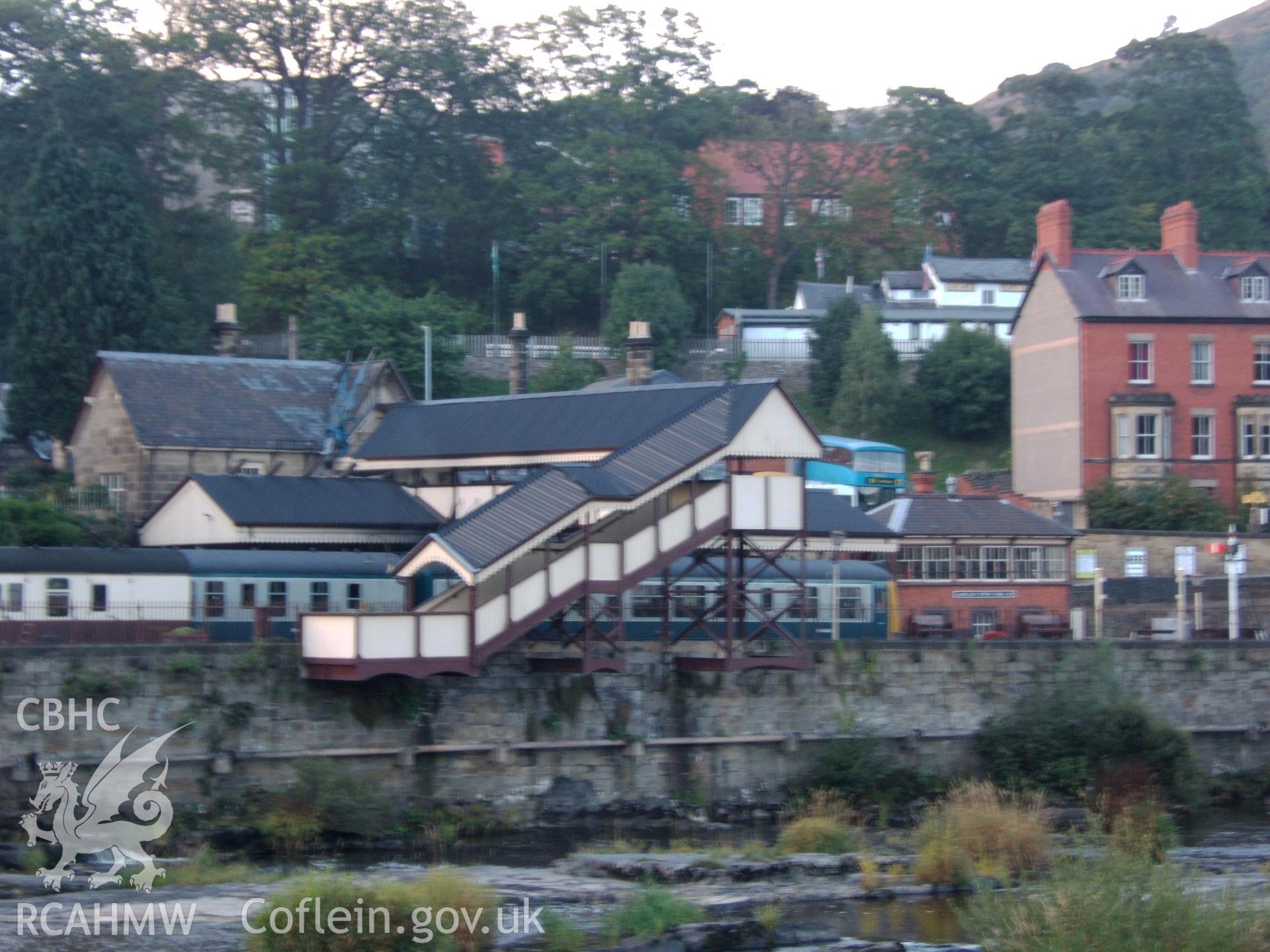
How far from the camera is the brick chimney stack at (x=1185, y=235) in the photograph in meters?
62.1

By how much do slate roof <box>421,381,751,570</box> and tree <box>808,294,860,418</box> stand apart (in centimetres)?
3596

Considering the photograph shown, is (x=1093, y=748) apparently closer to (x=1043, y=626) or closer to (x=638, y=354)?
(x=1043, y=626)

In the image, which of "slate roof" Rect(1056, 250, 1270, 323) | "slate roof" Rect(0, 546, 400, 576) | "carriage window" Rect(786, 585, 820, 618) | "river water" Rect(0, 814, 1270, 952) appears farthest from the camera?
"slate roof" Rect(1056, 250, 1270, 323)

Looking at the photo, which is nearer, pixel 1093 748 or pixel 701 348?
pixel 1093 748

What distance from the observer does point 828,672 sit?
1449 inches

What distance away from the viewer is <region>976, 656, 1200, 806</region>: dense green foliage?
35.3 m

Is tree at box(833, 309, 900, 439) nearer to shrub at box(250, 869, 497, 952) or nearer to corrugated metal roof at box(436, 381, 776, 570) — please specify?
corrugated metal roof at box(436, 381, 776, 570)

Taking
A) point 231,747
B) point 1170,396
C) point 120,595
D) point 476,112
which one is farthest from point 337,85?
point 231,747

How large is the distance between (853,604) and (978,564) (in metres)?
5.04

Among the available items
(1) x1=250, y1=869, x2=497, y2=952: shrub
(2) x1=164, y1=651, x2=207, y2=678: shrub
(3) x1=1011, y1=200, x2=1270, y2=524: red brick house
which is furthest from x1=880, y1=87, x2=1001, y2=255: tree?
(1) x1=250, y1=869, x2=497, y2=952: shrub

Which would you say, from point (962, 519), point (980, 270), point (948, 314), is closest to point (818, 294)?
point (948, 314)

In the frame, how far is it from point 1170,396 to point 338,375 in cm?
2997

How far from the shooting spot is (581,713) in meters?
34.3

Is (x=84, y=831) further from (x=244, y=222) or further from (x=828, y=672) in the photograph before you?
(x=244, y=222)
